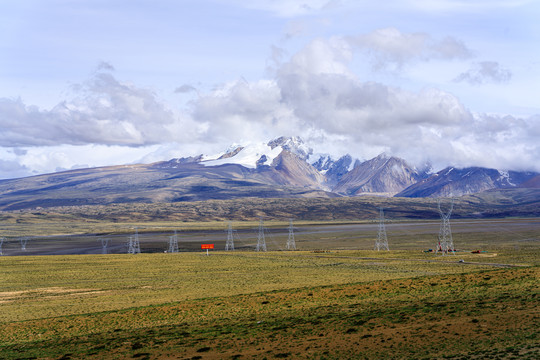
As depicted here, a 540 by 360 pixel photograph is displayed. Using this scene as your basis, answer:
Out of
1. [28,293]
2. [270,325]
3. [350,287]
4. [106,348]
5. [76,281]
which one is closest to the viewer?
[106,348]

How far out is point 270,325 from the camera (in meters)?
43.3

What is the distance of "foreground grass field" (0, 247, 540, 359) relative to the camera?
3466 cm

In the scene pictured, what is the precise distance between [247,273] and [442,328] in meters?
53.9

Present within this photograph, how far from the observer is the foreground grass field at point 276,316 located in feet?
114

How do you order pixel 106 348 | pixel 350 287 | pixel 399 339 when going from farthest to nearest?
pixel 350 287
pixel 106 348
pixel 399 339

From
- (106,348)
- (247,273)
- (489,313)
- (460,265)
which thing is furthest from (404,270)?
(106,348)

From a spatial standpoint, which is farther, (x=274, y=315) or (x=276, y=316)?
(x=274, y=315)

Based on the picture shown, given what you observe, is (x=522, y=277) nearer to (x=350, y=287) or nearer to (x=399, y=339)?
(x=350, y=287)

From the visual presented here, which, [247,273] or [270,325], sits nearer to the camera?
[270,325]

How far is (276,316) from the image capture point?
4712 centimetres

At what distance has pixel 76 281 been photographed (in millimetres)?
82000

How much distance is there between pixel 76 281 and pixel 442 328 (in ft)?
208

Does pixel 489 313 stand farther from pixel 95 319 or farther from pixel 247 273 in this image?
pixel 247 273

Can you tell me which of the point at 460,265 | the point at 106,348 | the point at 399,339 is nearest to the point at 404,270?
the point at 460,265
